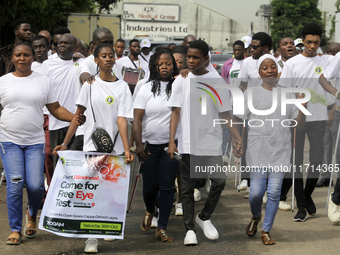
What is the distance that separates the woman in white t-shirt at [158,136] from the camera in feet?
19.2

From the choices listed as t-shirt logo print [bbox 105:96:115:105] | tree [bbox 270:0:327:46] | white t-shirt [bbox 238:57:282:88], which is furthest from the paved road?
tree [bbox 270:0:327:46]

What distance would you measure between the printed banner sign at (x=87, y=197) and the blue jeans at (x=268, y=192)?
136 cm

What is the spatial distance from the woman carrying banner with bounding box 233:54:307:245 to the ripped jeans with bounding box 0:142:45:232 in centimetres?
222

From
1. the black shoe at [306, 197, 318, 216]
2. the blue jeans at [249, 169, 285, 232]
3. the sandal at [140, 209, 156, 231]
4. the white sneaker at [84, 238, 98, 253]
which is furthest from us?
the black shoe at [306, 197, 318, 216]

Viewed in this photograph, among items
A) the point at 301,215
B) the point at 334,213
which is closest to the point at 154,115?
the point at 301,215

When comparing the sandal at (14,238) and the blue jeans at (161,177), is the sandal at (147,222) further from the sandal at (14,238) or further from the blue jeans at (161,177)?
the sandal at (14,238)

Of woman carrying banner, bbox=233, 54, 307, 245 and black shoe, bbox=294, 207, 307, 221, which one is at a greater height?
woman carrying banner, bbox=233, 54, 307, 245

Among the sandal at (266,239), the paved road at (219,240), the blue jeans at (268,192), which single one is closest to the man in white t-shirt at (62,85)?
the paved road at (219,240)

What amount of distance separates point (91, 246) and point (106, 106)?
139 centimetres

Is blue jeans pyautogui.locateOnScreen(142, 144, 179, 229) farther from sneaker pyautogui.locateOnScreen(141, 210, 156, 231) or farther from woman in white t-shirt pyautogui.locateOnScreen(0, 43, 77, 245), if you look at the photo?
woman in white t-shirt pyautogui.locateOnScreen(0, 43, 77, 245)

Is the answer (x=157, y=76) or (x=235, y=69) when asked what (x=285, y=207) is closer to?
(x=157, y=76)

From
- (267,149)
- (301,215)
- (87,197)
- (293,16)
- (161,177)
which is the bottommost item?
(301,215)

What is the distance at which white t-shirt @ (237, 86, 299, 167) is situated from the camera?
5.74m

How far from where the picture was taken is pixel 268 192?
226 inches
